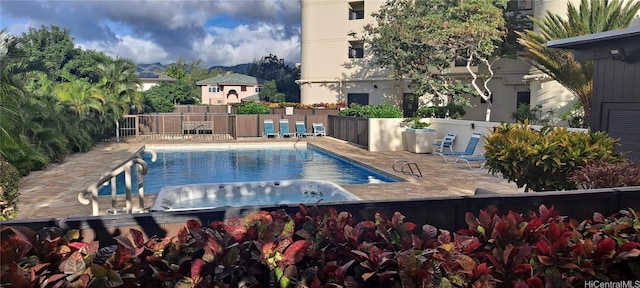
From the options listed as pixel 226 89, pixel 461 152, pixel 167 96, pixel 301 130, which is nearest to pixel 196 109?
pixel 167 96

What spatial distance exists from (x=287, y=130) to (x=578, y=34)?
1373cm

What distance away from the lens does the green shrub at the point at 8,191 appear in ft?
21.1

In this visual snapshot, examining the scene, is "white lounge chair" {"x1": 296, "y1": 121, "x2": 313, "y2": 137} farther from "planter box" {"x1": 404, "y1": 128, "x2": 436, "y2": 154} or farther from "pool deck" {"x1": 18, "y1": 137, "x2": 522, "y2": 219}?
"planter box" {"x1": 404, "y1": 128, "x2": 436, "y2": 154}

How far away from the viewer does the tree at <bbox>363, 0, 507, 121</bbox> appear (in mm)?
21062

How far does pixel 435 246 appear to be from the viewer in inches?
94.8

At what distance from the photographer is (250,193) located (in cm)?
1152

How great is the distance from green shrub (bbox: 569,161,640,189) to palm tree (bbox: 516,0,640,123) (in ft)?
30.0

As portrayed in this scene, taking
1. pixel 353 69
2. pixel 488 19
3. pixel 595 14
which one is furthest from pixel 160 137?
pixel 595 14

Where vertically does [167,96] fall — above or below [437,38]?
below

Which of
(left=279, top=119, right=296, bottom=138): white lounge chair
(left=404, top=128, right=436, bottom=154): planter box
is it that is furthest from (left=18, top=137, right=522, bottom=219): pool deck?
(left=279, top=119, right=296, bottom=138): white lounge chair

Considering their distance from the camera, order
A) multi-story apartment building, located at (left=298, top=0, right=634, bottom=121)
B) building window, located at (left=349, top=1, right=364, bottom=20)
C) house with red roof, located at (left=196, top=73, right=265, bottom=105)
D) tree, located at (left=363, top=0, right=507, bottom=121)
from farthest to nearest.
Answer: house with red roof, located at (left=196, top=73, right=265, bottom=105) → building window, located at (left=349, top=1, right=364, bottom=20) → multi-story apartment building, located at (left=298, top=0, right=634, bottom=121) → tree, located at (left=363, top=0, right=507, bottom=121)

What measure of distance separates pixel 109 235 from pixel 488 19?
69.4ft

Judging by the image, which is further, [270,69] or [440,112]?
[270,69]

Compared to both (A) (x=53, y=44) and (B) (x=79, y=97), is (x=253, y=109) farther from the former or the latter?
(A) (x=53, y=44)
